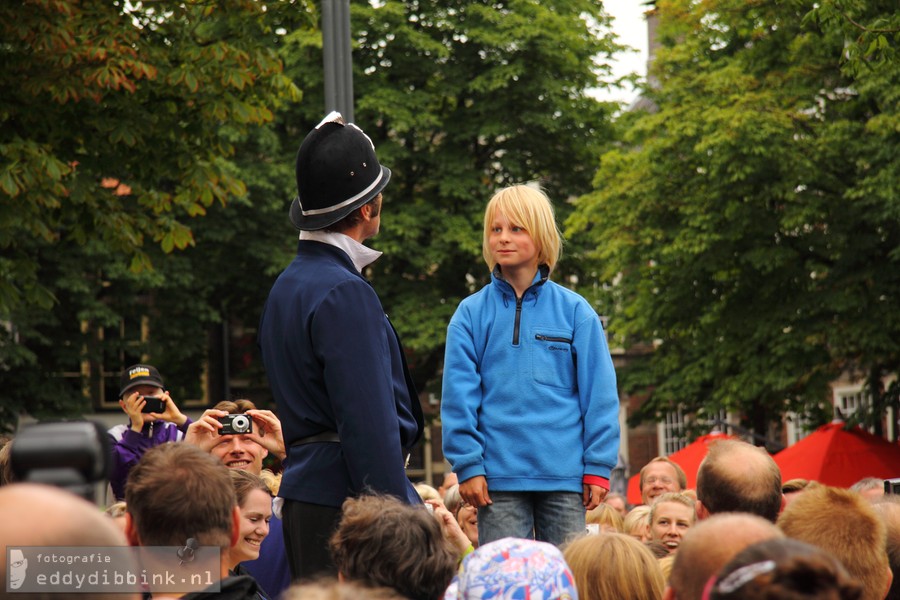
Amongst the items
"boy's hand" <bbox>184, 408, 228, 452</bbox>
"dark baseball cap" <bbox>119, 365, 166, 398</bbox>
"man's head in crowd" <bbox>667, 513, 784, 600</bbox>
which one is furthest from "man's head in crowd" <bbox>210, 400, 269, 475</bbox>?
"man's head in crowd" <bbox>667, 513, 784, 600</bbox>

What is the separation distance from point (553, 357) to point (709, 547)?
2.18 meters

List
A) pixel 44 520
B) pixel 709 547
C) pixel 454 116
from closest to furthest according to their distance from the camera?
pixel 44 520 → pixel 709 547 → pixel 454 116

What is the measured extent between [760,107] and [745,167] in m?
1.19

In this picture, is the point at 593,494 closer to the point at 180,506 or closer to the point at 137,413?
the point at 180,506

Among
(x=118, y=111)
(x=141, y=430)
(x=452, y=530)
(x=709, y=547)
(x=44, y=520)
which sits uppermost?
(x=118, y=111)

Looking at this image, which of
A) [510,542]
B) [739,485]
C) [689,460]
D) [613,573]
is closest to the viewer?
[510,542]

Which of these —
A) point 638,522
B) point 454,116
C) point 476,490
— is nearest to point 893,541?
point 476,490

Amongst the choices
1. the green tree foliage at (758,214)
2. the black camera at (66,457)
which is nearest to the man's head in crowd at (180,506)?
the black camera at (66,457)

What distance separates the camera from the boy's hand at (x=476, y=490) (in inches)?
207

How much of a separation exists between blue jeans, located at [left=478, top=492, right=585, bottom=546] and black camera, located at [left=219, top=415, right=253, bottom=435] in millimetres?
1328

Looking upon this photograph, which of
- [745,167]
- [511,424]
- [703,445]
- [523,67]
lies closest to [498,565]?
[511,424]

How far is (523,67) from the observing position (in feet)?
95.2

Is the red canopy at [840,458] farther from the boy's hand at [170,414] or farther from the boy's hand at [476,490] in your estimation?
the boy's hand at [476,490]

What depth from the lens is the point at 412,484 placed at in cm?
471
